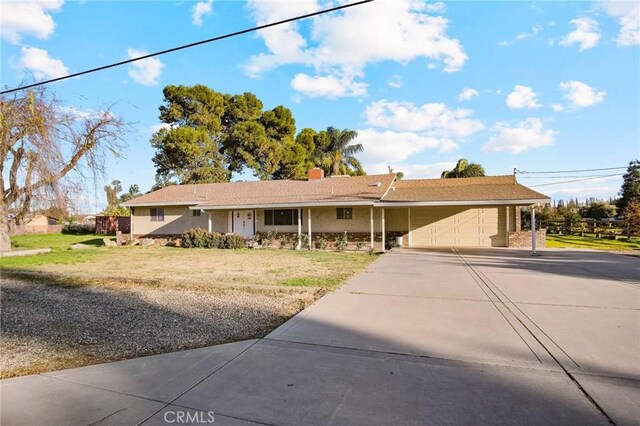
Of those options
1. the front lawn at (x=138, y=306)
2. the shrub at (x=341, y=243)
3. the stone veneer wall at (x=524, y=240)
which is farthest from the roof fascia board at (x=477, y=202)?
the front lawn at (x=138, y=306)

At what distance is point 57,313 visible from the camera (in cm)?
613

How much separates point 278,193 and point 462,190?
33.7ft

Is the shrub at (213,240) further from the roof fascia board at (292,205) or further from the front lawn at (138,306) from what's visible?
the front lawn at (138,306)

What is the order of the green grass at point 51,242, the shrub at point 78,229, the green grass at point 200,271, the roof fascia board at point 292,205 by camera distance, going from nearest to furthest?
the green grass at point 200,271, the roof fascia board at point 292,205, the green grass at point 51,242, the shrub at point 78,229

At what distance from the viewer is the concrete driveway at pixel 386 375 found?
272cm

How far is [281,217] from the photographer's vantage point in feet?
66.0

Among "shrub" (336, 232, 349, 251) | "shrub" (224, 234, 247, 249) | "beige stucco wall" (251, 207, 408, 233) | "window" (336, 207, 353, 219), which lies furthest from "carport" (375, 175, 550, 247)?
"shrub" (224, 234, 247, 249)

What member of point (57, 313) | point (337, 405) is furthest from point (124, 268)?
point (337, 405)

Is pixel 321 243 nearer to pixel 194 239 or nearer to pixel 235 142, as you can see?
pixel 194 239

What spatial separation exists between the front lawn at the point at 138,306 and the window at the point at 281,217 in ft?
26.0

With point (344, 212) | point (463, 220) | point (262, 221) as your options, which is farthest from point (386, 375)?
point (262, 221)

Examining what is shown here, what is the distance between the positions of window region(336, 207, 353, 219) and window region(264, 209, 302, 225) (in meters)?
2.50

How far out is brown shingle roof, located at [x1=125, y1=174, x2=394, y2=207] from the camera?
18.3 meters

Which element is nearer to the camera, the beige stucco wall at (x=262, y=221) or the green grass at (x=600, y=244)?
the green grass at (x=600, y=244)
